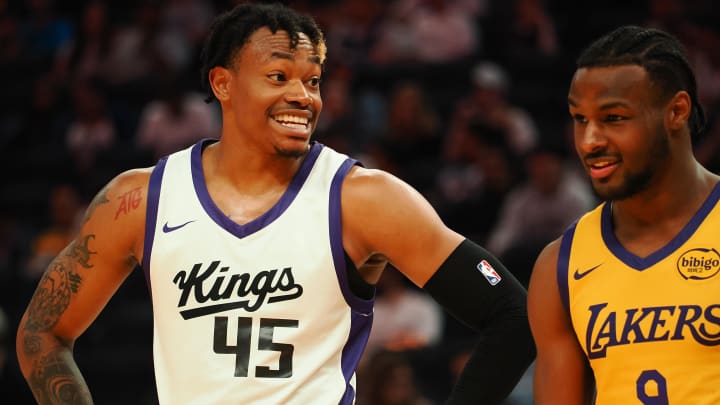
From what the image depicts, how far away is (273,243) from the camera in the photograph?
452 centimetres

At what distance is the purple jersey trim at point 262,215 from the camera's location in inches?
180

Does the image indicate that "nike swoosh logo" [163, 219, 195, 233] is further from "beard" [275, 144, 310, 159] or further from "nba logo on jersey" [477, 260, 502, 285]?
"nba logo on jersey" [477, 260, 502, 285]

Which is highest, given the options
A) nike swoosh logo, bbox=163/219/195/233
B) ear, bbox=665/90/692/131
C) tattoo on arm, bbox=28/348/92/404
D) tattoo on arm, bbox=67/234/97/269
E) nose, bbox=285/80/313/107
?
ear, bbox=665/90/692/131

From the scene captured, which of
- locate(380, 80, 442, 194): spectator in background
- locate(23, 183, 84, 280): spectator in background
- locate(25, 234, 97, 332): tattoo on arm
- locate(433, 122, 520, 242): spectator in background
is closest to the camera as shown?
locate(25, 234, 97, 332): tattoo on arm

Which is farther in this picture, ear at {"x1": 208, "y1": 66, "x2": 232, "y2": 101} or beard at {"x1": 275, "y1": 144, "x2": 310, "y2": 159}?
ear at {"x1": 208, "y1": 66, "x2": 232, "y2": 101}

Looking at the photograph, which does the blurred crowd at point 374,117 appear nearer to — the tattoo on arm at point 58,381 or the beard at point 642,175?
the tattoo on arm at point 58,381

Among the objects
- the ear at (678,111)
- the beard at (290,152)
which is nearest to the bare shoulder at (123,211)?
the beard at (290,152)

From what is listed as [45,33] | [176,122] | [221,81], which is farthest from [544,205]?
[45,33]

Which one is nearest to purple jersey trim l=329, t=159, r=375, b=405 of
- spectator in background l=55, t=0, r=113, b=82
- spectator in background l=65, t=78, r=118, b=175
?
spectator in background l=65, t=78, r=118, b=175

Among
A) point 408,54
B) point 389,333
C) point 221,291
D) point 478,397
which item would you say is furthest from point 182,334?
point 408,54

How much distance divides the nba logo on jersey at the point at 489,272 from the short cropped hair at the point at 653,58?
0.81 metres

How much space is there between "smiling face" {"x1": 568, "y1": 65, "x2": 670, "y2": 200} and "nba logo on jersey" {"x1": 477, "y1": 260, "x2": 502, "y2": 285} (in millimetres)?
642

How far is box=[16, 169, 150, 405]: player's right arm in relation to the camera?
4.73m

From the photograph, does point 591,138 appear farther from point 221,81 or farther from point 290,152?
point 221,81
